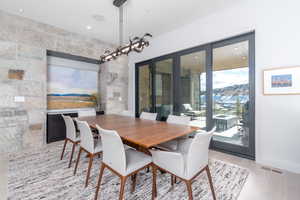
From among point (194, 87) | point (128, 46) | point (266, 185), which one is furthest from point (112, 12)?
point (266, 185)

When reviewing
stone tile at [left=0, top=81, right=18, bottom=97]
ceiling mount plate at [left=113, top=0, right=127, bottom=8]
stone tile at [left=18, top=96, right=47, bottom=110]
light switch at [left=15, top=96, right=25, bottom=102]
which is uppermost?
ceiling mount plate at [left=113, top=0, right=127, bottom=8]

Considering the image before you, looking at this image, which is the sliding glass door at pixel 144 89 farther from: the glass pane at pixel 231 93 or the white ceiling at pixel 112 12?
the glass pane at pixel 231 93

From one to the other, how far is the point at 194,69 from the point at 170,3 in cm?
149

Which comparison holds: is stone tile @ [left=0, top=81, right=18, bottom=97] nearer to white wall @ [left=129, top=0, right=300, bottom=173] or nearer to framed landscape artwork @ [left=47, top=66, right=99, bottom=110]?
framed landscape artwork @ [left=47, top=66, right=99, bottom=110]

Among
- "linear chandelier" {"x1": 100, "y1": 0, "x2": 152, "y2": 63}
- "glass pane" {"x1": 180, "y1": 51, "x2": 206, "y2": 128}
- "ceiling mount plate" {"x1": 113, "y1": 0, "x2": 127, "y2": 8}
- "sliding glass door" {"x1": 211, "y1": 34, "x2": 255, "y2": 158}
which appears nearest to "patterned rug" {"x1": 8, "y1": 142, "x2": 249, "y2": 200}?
"sliding glass door" {"x1": 211, "y1": 34, "x2": 255, "y2": 158}

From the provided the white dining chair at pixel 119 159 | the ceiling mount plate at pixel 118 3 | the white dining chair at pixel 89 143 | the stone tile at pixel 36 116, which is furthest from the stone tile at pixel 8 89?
the white dining chair at pixel 119 159

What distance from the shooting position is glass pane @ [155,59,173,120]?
3.87m

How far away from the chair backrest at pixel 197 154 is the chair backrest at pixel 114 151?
0.62 metres

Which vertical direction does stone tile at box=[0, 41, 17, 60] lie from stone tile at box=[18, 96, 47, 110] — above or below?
above

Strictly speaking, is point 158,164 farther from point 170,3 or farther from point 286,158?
point 170,3

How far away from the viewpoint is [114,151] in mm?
1370

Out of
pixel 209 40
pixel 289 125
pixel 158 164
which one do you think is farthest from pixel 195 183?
pixel 209 40

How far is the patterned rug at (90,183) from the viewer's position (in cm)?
162

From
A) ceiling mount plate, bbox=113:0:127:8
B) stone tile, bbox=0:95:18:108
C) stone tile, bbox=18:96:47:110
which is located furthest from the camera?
stone tile, bbox=18:96:47:110
